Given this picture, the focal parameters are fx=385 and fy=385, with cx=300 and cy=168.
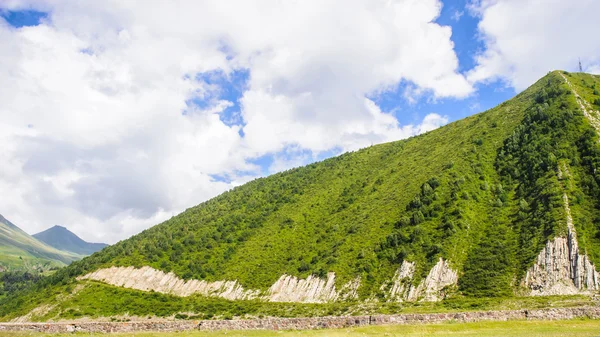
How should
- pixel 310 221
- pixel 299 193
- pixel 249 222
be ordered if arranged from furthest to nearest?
pixel 299 193 < pixel 249 222 < pixel 310 221

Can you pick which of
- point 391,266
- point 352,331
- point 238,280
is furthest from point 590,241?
point 238,280

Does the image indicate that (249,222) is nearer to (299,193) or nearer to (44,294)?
(299,193)

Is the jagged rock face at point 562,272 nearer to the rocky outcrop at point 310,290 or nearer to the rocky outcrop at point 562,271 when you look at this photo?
the rocky outcrop at point 562,271

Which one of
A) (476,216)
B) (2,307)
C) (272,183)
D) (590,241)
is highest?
(272,183)

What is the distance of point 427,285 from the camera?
259 feet

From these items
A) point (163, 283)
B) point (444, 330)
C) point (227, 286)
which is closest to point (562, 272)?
point (444, 330)

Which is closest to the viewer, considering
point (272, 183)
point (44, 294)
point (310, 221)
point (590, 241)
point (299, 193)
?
point (590, 241)

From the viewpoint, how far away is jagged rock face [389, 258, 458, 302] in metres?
76.7

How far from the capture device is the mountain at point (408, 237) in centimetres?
7688

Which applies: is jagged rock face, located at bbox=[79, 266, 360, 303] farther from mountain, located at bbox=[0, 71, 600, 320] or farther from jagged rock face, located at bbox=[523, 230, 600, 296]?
jagged rock face, located at bbox=[523, 230, 600, 296]

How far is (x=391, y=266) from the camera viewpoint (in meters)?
88.5

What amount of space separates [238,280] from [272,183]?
8035 centimetres

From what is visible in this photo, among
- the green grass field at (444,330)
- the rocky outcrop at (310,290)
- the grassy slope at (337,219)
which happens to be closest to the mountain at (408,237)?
the rocky outcrop at (310,290)

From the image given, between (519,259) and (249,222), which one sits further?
(249,222)
